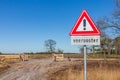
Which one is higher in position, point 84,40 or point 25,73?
point 84,40

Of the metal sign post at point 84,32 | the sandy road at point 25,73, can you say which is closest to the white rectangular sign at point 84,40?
the metal sign post at point 84,32

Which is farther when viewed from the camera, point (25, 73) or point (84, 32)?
point (25, 73)

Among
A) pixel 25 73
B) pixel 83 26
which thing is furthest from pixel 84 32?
pixel 25 73

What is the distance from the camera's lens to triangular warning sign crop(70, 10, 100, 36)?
9312 millimetres

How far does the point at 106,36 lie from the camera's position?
181 ft

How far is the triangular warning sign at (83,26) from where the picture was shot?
30.6 ft

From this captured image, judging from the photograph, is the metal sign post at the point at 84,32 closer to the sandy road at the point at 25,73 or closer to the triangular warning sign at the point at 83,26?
the triangular warning sign at the point at 83,26

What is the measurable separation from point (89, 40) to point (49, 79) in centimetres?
1034

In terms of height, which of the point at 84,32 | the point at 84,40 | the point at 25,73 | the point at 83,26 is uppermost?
the point at 83,26

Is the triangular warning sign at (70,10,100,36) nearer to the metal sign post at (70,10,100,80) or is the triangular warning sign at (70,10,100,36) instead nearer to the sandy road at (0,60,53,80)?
the metal sign post at (70,10,100,80)

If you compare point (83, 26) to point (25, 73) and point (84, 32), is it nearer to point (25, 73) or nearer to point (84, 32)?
point (84, 32)

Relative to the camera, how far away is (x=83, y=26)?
9.43 meters

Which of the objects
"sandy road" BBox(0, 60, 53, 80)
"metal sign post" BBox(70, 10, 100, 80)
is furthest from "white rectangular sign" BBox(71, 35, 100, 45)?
"sandy road" BBox(0, 60, 53, 80)

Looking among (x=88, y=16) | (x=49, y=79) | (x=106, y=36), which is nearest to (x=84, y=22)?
(x=88, y=16)
